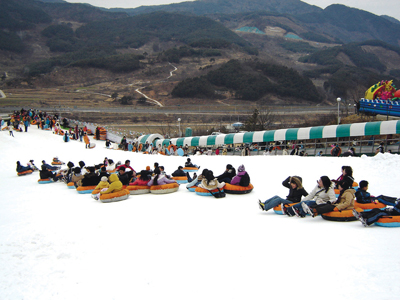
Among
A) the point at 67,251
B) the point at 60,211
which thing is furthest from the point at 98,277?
the point at 60,211

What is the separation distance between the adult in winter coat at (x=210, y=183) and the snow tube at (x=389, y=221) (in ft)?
16.3

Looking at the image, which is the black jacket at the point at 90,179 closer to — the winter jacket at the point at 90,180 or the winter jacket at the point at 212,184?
the winter jacket at the point at 90,180

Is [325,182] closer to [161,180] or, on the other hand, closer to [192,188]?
[192,188]

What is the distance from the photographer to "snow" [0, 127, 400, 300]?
475 centimetres

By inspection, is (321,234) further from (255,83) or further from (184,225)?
(255,83)

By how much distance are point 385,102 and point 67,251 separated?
27511 mm

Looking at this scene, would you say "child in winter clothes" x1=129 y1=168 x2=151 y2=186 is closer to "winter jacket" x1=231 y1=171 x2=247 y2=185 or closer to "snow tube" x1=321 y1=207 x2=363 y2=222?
"winter jacket" x1=231 y1=171 x2=247 y2=185

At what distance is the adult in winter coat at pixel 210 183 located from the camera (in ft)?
34.9

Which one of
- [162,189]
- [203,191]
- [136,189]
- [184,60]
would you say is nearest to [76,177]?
[136,189]

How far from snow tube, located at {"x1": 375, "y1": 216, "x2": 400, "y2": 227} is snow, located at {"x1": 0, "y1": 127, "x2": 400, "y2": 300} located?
15 cm

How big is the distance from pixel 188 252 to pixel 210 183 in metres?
4.72

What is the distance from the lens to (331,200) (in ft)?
24.8

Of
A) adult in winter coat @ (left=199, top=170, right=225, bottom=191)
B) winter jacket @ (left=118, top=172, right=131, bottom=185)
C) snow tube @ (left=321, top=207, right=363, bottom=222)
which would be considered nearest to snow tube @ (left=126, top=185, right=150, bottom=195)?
winter jacket @ (left=118, top=172, right=131, bottom=185)

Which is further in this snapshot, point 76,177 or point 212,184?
point 76,177
